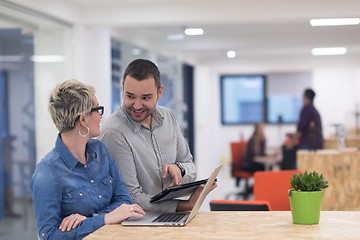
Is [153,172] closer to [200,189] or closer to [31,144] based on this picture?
[200,189]

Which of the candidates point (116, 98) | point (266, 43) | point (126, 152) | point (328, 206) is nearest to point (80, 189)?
point (126, 152)

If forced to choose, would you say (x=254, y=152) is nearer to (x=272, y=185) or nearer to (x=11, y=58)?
(x=272, y=185)

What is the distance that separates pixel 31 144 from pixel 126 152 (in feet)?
9.77

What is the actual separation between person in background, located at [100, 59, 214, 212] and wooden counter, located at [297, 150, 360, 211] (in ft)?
12.1

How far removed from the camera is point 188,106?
13.4 m

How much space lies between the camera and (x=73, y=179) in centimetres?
256

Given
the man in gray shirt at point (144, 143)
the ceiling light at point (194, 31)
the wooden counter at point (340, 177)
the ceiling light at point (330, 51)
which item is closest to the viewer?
the man in gray shirt at point (144, 143)

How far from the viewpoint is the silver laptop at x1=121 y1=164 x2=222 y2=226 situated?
2.52m

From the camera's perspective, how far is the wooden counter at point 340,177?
21.0ft

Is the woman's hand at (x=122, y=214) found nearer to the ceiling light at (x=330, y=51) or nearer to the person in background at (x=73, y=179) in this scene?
the person in background at (x=73, y=179)

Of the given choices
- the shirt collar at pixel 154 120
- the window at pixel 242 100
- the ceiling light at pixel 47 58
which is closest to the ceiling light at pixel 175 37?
the ceiling light at pixel 47 58

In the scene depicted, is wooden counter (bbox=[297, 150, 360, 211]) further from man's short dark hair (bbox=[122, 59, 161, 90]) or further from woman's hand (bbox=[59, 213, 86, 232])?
woman's hand (bbox=[59, 213, 86, 232])

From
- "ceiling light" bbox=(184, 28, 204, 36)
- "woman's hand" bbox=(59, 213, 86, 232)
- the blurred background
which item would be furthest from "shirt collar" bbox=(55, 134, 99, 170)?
"ceiling light" bbox=(184, 28, 204, 36)

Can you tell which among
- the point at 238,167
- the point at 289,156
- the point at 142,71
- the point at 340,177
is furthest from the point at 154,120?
the point at 238,167
